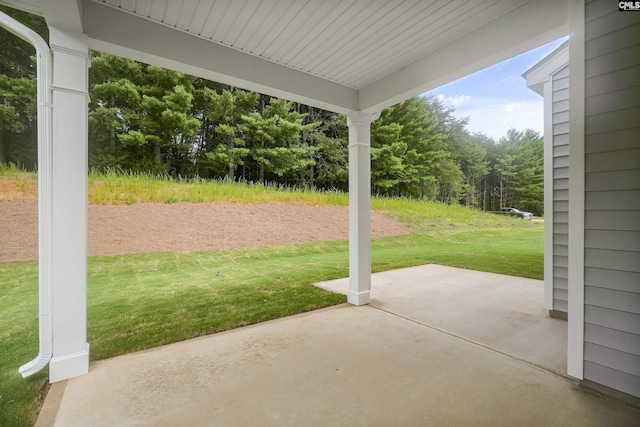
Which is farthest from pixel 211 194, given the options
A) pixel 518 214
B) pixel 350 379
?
pixel 518 214

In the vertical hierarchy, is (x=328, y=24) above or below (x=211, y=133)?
below

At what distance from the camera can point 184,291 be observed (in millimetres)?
3965

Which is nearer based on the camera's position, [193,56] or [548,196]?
[193,56]

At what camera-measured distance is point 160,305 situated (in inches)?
132

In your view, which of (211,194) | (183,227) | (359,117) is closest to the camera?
(359,117)

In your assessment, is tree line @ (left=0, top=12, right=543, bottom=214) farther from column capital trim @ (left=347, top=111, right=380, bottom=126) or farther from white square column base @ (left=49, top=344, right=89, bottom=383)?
column capital trim @ (left=347, top=111, right=380, bottom=126)

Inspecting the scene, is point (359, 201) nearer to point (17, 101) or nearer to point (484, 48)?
point (484, 48)

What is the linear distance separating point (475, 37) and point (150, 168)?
831cm

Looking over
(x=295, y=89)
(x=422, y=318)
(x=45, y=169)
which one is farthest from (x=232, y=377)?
(x=295, y=89)

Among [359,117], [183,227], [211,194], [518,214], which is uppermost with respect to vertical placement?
[359,117]

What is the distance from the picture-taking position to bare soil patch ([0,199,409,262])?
523 cm

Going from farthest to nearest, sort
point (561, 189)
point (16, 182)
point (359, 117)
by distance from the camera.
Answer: point (16, 182), point (359, 117), point (561, 189)

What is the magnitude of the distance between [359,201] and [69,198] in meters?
2.50

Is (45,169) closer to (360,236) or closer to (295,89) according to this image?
(295,89)
